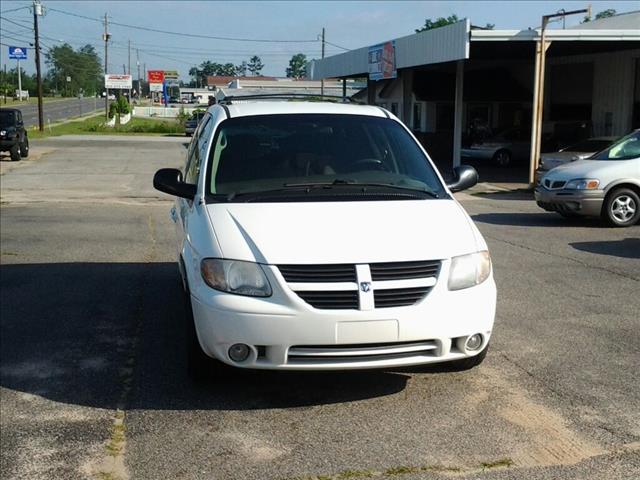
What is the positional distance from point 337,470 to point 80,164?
87.2 feet

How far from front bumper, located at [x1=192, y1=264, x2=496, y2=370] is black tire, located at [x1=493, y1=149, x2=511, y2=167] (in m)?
24.2

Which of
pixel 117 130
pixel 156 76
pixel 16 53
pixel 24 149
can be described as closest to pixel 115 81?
pixel 16 53

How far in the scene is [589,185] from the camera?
12656 millimetres

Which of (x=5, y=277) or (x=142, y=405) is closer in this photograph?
(x=142, y=405)

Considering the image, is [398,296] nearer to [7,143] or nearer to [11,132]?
[7,143]

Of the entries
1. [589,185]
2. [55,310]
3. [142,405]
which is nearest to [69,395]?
[142,405]

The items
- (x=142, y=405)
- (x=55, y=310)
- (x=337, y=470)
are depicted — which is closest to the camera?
(x=337, y=470)

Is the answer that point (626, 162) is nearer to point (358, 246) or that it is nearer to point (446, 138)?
point (358, 246)

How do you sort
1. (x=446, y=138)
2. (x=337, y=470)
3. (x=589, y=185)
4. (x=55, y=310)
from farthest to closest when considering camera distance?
1. (x=446, y=138)
2. (x=589, y=185)
3. (x=55, y=310)
4. (x=337, y=470)

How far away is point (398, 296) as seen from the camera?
14.4 ft

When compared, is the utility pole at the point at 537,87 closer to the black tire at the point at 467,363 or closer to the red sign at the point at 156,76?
the black tire at the point at 467,363

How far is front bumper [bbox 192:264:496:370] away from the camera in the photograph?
169 inches

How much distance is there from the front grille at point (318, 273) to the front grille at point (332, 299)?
0.22 feet

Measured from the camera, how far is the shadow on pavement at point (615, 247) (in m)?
10.2
